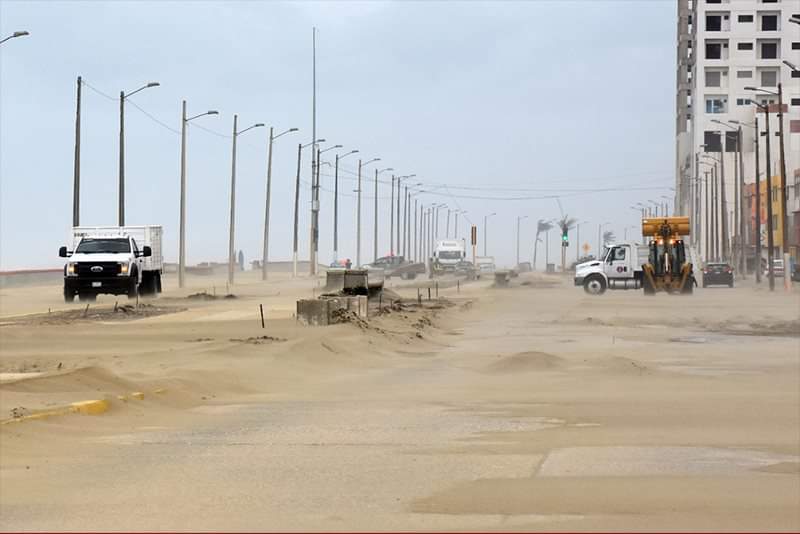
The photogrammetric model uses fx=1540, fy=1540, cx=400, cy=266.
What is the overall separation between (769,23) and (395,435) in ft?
595

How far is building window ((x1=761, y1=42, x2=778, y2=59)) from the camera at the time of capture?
618ft

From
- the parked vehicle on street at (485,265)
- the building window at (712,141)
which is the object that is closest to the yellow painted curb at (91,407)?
the parked vehicle on street at (485,265)

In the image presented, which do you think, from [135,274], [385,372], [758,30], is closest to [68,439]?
[385,372]

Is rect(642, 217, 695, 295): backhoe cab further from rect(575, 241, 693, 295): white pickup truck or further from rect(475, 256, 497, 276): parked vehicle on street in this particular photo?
rect(475, 256, 497, 276): parked vehicle on street

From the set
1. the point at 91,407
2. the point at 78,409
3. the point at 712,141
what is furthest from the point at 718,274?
the point at 712,141

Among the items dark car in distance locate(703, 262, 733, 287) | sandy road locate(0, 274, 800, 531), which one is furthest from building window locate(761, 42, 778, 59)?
sandy road locate(0, 274, 800, 531)

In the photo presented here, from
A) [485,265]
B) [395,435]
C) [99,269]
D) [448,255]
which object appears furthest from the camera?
[485,265]

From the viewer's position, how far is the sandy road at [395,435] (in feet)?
34.6

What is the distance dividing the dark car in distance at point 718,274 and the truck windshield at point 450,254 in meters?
47.0

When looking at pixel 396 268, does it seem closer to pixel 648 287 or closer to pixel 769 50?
pixel 648 287

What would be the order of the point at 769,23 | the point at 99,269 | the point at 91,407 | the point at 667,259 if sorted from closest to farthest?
1. the point at 91,407
2. the point at 99,269
3. the point at 667,259
4. the point at 769,23

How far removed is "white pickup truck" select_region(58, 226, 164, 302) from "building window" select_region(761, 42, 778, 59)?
143 m

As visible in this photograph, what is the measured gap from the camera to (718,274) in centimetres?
8981

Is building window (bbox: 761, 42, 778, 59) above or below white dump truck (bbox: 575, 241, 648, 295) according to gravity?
above
